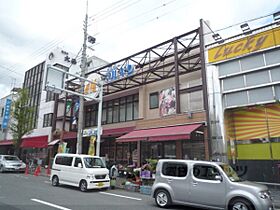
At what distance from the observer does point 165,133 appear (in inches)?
566

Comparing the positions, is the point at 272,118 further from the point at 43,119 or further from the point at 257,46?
the point at 43,119

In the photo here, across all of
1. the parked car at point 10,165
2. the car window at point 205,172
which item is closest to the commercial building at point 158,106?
the car window at point 205,172

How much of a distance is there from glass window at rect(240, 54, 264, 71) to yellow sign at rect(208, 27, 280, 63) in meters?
0.37

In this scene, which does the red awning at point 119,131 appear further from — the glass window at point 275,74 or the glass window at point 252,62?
the glass window at point 275,74

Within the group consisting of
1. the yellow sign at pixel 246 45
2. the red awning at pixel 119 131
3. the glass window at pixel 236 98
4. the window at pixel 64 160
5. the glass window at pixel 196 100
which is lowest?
the window at pixel 64 160

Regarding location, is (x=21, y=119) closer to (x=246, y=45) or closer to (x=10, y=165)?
(x=10, y=165)

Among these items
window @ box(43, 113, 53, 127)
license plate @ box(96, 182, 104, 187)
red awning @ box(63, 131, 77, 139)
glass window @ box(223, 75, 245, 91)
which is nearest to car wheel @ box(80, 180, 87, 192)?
license plate @ box(96, 182, 104, 187)

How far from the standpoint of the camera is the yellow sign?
41.9 ft

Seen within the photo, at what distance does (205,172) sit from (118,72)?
14.2 meters

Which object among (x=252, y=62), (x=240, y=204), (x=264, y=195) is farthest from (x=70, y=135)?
(x=264, y=195)

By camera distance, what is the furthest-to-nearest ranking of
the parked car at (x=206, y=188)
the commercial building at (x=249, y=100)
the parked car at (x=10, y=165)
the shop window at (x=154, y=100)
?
the parked car at (x=10, y=165) → the shop window at (x=154, y=100) → the commercial building at (x=249, y=100) → the parked car at (x=206, y=188)

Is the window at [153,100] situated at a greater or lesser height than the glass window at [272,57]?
lesser

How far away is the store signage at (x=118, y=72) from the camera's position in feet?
65.8

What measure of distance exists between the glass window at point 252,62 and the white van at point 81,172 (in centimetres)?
1000
